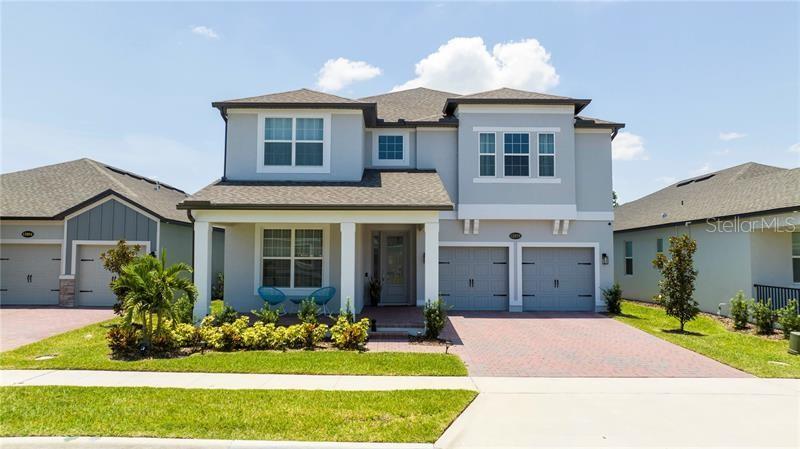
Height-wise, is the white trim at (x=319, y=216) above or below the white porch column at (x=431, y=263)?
above

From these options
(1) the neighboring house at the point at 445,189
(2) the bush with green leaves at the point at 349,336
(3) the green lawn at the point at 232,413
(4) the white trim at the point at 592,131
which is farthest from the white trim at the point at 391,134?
(3) the green lawn at the point at 232,413

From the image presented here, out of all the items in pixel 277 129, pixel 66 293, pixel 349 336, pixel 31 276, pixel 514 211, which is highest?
pixel 277 129

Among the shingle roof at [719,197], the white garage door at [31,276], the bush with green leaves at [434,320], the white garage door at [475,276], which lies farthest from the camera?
the white garage door at [31,276]

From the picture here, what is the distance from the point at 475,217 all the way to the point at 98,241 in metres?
13.8

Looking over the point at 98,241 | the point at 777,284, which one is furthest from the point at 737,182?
the point at 98,241

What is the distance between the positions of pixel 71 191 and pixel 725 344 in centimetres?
2349

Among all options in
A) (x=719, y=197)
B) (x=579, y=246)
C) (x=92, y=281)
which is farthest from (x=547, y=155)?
(x=92, y=281)

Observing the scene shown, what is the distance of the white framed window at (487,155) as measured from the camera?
14.9 meters

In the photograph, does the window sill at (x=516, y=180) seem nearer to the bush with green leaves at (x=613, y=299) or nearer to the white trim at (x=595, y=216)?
the white trim at (x=595, y=216)

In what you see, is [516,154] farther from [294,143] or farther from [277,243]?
[277,243]

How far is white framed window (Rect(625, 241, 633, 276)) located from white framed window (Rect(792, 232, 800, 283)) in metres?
6.72

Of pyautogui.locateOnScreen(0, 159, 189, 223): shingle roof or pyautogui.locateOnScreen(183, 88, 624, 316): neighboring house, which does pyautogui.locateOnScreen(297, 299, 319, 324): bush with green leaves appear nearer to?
pyautogui.locateOnScreen(183, 88, 624, 316): neighboring house

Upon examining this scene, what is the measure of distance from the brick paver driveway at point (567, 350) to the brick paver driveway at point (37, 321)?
33.8 ft

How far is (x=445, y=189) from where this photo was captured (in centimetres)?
1416
